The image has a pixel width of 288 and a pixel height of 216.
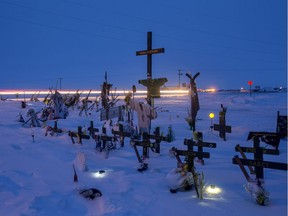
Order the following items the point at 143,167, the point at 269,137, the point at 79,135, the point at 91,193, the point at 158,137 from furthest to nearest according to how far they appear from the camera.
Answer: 1. the point at 79,135
2. the point at 269,137
3. the point at 158,137
4. the point at 143,167
5. the point at 91,193

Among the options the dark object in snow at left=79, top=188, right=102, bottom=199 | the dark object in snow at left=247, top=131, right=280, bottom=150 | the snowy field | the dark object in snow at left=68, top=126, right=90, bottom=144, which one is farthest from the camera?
the dark object in snow at left=68, top=126, right=90, bottom=144

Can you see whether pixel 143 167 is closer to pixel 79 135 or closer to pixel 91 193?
pixel 91 193

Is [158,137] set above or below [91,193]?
above

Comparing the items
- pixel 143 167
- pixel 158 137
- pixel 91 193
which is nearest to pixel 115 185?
pixel 91 193

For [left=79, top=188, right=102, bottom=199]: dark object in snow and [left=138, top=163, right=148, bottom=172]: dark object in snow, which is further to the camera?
[left=138, top=163, right=148, bottom=172]: dark object in snow

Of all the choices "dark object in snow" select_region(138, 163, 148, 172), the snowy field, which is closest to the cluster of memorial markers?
"dark object in snow" select_region(138, 163, 148, 172)

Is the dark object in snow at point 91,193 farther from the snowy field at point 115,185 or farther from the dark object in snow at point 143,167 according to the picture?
the dark object in snow at point 143,167

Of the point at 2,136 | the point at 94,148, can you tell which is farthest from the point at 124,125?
the point at 2,136

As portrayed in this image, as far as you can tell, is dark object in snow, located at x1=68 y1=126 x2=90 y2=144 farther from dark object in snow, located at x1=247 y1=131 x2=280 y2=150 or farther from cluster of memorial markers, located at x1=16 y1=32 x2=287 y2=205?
dark object in snow, located at x1=247 y1=131 x2=280 y2=150

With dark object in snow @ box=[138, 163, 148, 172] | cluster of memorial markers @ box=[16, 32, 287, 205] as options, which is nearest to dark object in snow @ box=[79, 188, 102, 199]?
cluster of memorial markers @ box=[16, 32, 287, 205]

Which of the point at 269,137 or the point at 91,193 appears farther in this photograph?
the point at 269,137

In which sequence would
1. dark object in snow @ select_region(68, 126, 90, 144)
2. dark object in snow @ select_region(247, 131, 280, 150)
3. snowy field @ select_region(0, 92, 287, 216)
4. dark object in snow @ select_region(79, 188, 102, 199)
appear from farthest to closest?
dark object in snow @ select_region(68, 126, 90, 144), dark object in snow @ select_region(247, 131, 280, 150), dark object in snow @ select_region(79, 188, 102, 199), snowy field @ select_region(0, 92, 287, 216)

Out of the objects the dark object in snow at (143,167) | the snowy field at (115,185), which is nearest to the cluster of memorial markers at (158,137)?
the dark object in snow at (143,167)

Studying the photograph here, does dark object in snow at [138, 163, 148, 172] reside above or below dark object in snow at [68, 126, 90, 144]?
below
